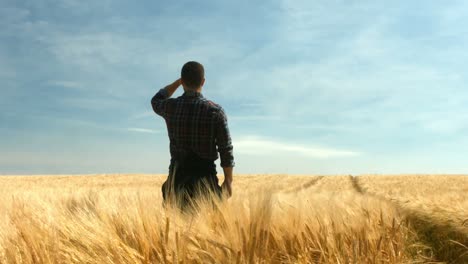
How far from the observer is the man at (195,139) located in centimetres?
352

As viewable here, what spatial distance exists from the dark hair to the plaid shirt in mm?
117

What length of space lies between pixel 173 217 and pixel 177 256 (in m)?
0.32

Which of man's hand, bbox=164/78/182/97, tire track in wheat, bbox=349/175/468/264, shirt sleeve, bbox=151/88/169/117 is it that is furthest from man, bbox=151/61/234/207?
tire track in wheat, bbox=349/175/468/264

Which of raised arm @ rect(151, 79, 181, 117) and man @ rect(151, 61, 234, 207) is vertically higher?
raised arm @ rect(151, 79, 181, 117)

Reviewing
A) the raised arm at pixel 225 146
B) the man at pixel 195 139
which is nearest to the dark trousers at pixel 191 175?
the man at pixel 195 139

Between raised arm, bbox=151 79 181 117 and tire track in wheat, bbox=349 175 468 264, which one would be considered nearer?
raised arm, bbox=151 79 181 117

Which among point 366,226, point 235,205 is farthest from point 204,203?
point 366,226

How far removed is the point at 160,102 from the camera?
12.5ft

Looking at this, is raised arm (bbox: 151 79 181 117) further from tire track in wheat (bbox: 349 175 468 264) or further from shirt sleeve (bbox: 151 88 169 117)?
tire track in wheat (bbox: 349 175 468 264)

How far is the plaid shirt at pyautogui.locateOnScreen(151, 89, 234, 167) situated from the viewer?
3520 mm

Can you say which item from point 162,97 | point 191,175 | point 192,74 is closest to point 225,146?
point 191,175

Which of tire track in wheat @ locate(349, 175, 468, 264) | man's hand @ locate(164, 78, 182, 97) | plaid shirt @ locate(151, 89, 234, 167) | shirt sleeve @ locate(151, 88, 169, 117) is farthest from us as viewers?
tire track in wheat @ locate(349, 175, 468, 264)

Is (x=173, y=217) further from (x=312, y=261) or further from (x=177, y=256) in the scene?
(x=312, y=261)

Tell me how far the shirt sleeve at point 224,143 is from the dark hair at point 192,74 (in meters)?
0.35
